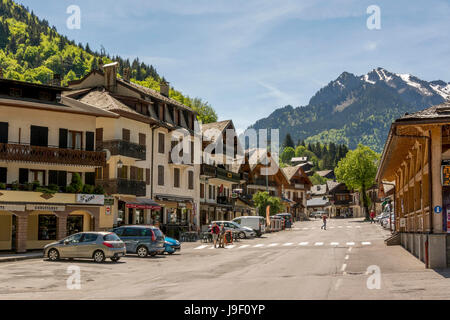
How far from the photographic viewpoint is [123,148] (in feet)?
144

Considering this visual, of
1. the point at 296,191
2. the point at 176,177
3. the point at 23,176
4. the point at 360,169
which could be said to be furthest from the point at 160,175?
the point at 296,191

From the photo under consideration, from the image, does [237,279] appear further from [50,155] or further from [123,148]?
[123,148]

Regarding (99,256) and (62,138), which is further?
(62,138)

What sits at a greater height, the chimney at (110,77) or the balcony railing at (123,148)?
the chimney at (110,77)

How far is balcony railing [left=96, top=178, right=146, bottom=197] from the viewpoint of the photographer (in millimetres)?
43312

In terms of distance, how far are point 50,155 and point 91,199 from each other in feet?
13.2

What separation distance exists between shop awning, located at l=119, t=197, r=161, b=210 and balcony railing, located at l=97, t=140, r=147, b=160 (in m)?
3.39

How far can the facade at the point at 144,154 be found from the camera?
146ft

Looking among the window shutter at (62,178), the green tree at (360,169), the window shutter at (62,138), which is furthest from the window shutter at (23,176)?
the green tree at (360,169)

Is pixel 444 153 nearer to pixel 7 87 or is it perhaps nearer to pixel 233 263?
pixel 233 263

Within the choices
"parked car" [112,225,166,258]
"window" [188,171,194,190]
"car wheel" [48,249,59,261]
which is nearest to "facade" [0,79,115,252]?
"parked car" [112,225,166,258]

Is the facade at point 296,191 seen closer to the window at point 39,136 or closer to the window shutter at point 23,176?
the window at point 39,136

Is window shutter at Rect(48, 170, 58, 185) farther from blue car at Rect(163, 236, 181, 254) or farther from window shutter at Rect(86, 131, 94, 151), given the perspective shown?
blue car at Rect(163, 236, 181, 254)

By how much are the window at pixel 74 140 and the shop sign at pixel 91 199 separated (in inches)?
190
